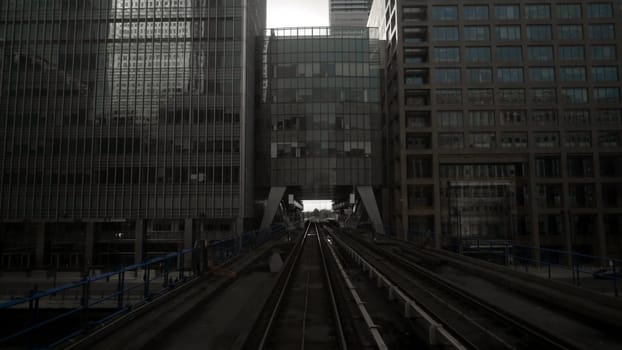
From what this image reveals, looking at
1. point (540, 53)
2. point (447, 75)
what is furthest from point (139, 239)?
point (540, 53)

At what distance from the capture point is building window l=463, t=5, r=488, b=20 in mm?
54219

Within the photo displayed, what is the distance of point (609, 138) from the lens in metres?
52.2

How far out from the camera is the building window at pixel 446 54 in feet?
176

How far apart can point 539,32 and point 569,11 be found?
5.84 metres

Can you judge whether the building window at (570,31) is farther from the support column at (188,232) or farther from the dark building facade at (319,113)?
the support column at (188,232)

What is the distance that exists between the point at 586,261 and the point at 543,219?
9375 mm

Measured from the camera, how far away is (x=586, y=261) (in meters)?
52.2

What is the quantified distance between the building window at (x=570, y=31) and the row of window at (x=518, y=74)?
4778 millimetres

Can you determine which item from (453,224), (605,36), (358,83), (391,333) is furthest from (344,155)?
(391,333)

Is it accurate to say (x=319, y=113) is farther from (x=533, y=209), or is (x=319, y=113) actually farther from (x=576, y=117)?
(x=576, y=117)

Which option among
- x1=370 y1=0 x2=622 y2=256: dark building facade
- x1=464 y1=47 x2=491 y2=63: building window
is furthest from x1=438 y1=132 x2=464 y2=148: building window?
x1=464 y1=47 x2=491 y2=63: building window

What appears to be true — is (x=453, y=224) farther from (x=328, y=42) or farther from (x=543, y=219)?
(x=328, y=42)

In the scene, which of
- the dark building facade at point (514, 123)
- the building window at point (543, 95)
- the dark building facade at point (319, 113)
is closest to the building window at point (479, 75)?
the dark building facade at point (514, 123)

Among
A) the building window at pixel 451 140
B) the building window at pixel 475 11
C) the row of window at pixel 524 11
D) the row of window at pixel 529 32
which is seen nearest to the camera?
the building window at pixel 451 140
